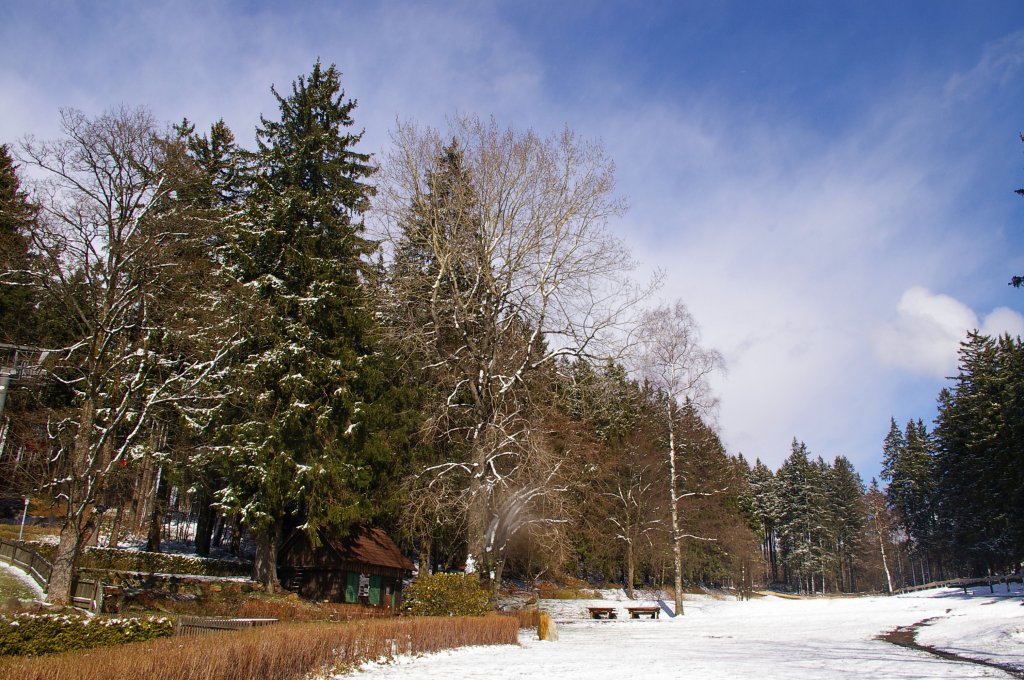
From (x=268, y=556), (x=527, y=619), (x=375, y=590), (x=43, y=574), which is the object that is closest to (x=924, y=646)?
(x=527, y=619)

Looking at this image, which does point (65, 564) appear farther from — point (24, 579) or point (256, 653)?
point (256, 653)

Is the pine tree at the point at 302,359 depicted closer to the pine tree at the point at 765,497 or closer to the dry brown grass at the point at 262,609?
the dry brown grass at the point at 262,609

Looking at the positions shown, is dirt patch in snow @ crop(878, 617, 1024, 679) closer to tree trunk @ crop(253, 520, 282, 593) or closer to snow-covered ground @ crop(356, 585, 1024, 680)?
snow-covered ground @ crop(356, 585, 1024, 680)

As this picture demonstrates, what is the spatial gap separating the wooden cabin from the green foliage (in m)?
12.5

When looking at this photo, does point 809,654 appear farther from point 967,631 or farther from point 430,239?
point 430,239

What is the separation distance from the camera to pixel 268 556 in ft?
73.7

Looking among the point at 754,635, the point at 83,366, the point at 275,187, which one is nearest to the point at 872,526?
the point at 754,635

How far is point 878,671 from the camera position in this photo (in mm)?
10727

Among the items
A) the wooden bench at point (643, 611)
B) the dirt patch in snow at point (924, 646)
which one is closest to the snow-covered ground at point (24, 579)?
the dirt patch in snow at point (924, 646)

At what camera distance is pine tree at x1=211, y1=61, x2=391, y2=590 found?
2139 cm

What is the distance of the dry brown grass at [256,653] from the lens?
6826 mm

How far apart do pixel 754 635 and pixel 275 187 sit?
25019 millimetres

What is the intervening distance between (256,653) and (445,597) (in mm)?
8798

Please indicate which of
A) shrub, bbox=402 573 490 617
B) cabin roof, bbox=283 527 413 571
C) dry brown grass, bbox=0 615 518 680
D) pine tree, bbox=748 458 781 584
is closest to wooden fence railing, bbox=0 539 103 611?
cabin roof, bbox=283 527 413 571
